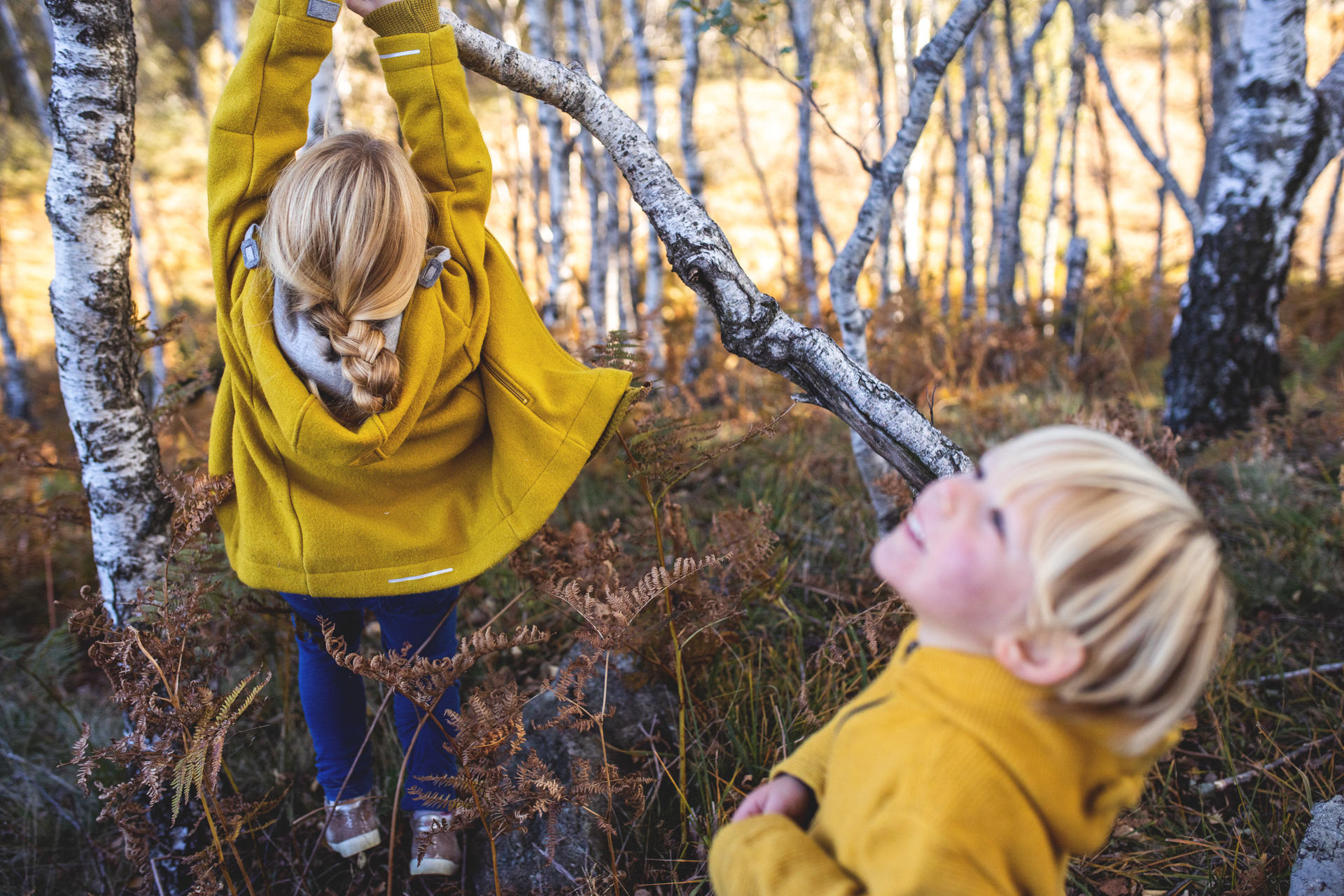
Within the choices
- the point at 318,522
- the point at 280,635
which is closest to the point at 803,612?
the point at 318,522

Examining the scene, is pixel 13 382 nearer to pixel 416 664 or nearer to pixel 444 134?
pixel 444 134

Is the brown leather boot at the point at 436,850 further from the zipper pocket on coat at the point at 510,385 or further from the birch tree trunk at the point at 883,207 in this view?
the birch tree trunk at the point at 883,207

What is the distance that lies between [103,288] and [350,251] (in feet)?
3.53

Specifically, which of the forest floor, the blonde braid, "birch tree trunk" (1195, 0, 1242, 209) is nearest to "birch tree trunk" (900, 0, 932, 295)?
"birch tree trunk" (1195, 0, 1242, 209)

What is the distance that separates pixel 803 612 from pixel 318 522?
180 cm

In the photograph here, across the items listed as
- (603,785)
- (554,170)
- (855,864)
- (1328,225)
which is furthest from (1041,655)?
(1328,225)

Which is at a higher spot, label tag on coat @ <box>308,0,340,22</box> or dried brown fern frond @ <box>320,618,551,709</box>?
label tag on coat @ <box>308,0,340,22</box>

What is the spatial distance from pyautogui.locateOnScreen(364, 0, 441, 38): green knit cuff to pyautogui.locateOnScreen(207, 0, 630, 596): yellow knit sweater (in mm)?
18

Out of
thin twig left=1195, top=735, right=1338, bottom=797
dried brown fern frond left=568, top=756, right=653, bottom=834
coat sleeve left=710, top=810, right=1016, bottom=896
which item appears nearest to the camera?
coat sleeve left=710, top=810, right=1016, bottom=896

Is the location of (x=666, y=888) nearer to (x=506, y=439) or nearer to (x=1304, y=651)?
(x=506, y=439)

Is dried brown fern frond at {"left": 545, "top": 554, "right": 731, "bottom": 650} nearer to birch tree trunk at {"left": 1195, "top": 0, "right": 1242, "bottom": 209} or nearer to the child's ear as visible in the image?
Answer: the child's ear

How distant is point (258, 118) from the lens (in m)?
1.85

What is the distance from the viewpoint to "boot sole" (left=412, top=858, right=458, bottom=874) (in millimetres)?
2049

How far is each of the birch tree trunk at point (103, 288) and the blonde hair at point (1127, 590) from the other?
8.45 ft
